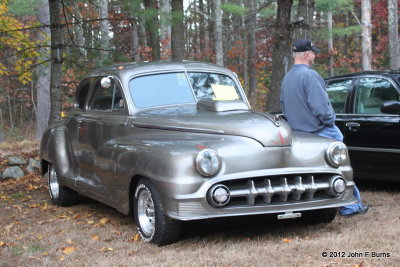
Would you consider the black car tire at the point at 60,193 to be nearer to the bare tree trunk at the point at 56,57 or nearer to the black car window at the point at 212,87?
the bare tree trunk at the point at 56,57

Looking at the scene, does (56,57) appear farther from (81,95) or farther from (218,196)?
(218,196)

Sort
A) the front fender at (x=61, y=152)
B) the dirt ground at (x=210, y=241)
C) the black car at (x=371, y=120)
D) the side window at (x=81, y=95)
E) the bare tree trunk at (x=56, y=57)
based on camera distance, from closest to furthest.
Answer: the dirt ground at (x=210, y=241) → the black car at (x=371, y=120) → the front fender at (x=61, y=152) → the side window at (x=81, y=95) → the bare tree trunk at (x=56, y=57)

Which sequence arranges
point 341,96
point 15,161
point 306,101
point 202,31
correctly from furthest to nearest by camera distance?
point 202,31, point 15,161, point 341,96, point 306,101

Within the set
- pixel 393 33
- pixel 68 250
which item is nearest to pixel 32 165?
pixel 68 250

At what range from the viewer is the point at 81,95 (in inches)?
302

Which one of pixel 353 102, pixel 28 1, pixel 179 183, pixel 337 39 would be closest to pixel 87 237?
pixel 179 183

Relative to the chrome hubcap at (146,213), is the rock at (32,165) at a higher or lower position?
lower

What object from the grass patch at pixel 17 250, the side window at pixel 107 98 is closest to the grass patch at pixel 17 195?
the side window at pixel 107 98

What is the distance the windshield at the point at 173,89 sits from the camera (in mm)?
6168

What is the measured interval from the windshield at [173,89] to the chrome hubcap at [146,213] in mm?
1181

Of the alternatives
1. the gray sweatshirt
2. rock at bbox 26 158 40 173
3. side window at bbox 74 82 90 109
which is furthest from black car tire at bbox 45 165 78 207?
the gray sweatshirt

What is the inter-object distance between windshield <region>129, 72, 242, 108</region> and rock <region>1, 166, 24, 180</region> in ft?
16.8

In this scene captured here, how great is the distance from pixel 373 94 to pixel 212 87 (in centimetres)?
259

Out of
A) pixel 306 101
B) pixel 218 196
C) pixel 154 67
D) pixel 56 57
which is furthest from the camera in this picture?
pixel 56 57
